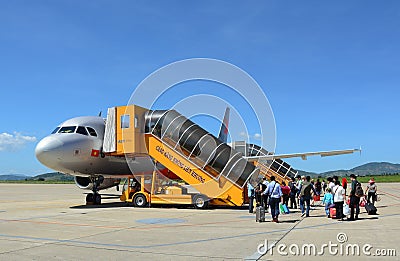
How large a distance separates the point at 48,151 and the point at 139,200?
5.05 metres

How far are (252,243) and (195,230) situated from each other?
266 cm

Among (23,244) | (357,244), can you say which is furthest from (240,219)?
(23,244)

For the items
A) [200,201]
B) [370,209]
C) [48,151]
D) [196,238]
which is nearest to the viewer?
[196,238]

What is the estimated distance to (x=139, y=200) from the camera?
19.5 metres

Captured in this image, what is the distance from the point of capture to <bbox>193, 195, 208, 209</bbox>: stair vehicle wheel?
18188mm

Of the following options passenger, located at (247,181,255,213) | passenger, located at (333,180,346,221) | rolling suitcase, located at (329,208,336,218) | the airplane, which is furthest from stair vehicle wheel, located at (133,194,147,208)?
passenger, located at (333,180,346,221)

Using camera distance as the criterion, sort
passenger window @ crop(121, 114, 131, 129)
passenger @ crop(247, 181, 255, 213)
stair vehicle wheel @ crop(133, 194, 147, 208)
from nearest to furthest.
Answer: passenger @ crop(247, 181, 255, 213)
passenger window @ crop(121, 114, 131, 129)
stair vehicle wheel @ crop(133, 194, 147, 208)

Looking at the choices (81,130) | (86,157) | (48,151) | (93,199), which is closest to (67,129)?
(81,130)

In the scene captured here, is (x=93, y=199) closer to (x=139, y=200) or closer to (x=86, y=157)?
(x=86, y=157)

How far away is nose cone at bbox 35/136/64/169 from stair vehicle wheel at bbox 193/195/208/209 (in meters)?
6.94

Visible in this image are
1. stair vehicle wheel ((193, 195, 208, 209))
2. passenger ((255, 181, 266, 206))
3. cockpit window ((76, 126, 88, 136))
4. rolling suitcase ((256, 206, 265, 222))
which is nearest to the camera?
rolling suitcase ((256, 206, 265, 222))

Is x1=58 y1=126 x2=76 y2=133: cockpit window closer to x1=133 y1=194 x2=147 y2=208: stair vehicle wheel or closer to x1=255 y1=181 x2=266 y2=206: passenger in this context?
x1=133 y1=194 x2=147 y2=208: stair vehicle wheel

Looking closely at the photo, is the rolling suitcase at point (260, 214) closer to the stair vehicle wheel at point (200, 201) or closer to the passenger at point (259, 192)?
the passenger at point (259, 192)

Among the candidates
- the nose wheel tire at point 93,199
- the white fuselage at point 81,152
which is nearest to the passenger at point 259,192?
the white fuselage at point 81,152
